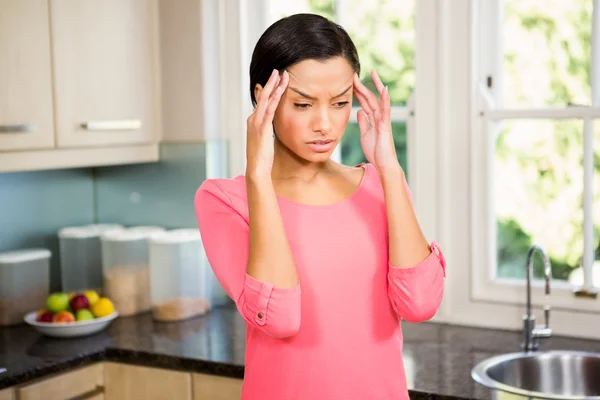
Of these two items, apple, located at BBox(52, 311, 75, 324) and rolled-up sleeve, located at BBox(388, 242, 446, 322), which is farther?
apple, located at BBox(52, 311, 75, 324)

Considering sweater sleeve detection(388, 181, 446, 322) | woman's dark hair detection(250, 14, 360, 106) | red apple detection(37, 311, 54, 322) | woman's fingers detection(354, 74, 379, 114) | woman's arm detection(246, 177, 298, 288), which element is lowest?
red apple detection(37, 311, 54, 322)

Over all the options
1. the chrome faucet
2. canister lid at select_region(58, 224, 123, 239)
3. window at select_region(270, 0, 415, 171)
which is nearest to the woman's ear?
the chrome faucet

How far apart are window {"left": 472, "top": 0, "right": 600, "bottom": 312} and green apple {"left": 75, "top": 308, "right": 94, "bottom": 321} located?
41.6 inches

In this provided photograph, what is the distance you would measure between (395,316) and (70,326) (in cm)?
127

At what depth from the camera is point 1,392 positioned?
81.3 inches

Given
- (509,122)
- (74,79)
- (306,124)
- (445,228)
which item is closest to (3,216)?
(74,79)

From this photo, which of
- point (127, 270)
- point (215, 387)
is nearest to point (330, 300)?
point (215, 387)

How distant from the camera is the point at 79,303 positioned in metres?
2.50

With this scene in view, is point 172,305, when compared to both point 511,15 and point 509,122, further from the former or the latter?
point 511,15

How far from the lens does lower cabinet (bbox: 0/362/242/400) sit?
7.02 feet

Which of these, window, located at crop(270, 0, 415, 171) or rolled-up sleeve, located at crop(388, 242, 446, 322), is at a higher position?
window, located at crop(270, 0, 415, 171)

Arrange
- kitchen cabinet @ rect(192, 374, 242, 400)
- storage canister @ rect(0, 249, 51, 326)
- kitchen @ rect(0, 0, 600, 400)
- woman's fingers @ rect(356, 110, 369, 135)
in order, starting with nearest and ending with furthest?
woman's fingers @ rect(356, 110, 369, 135) < kitchen cabinet @ rect(192, 374, 242, 400) < kitchen @ rect(0, 0, 600, 400) < storage canister @ rect(0, 249, 51, 326)

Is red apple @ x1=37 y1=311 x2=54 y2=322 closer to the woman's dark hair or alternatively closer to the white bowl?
the white bowl

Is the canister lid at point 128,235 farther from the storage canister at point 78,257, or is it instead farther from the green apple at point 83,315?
the green apple at point 83,315
